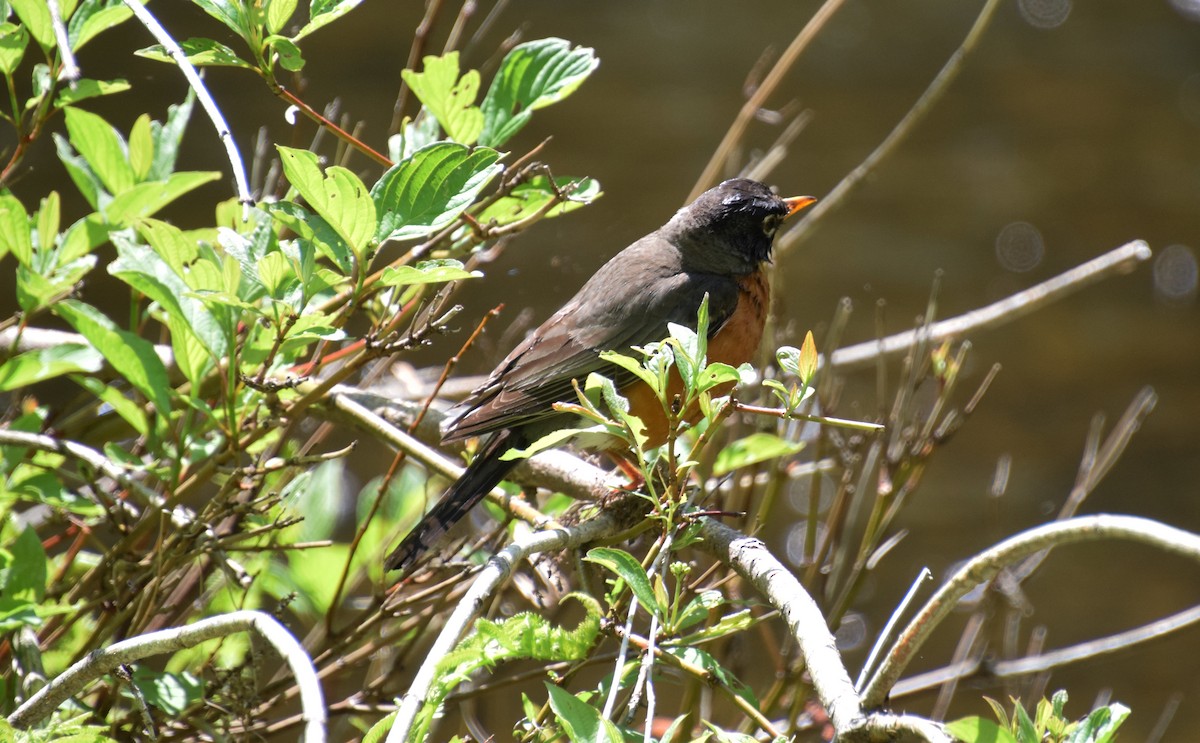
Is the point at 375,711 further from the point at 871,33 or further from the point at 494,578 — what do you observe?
the point at 871,33

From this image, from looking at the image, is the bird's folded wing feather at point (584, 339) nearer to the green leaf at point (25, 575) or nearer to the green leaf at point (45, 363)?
the green leaf at point (45, 363)

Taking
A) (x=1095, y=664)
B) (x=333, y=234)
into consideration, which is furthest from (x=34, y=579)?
(x=1095, y=664)

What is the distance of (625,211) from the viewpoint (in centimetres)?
716

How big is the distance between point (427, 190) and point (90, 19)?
85cm

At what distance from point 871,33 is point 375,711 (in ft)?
21.0

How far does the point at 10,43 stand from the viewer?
2.14 m

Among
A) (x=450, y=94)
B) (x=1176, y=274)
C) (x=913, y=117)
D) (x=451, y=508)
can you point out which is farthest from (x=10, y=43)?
(x=1176, y=274)

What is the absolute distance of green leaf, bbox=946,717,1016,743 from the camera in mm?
1444

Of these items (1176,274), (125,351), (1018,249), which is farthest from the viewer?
(1176,274)

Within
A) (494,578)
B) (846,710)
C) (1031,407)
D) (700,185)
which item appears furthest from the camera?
(1031,407)

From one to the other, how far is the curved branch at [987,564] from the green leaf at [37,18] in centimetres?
181

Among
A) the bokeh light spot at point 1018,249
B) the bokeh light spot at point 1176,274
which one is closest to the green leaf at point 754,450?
the bokeh light spot at point 1018,249

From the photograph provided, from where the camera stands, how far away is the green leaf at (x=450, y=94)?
227 cm

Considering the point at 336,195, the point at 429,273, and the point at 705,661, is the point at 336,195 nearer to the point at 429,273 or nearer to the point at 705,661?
the point at 429,273
